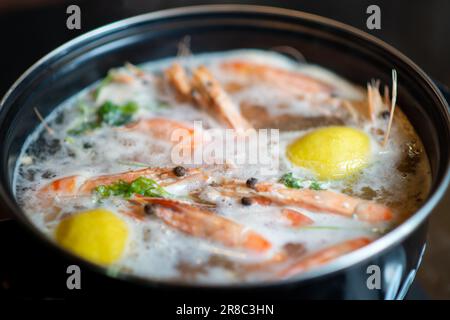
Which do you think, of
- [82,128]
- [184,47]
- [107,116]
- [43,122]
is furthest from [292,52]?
[43,122]

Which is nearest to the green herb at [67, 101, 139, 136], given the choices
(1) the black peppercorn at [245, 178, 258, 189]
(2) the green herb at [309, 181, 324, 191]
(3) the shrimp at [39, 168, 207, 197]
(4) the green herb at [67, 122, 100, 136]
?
(4) the green herb at [67, 122, 100, 136]

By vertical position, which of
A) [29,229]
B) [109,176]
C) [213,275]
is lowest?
[213,275]

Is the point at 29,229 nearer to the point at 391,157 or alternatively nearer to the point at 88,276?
the point at 88,276

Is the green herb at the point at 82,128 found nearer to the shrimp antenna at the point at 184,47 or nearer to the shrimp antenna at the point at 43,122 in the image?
the shrimp antenna at the point at 43,122

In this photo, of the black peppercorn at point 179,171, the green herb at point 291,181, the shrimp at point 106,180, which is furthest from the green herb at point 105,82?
the green herb at point 291,181

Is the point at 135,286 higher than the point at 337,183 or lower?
lower

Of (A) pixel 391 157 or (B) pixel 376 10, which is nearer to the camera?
(A) pixel 391 157
